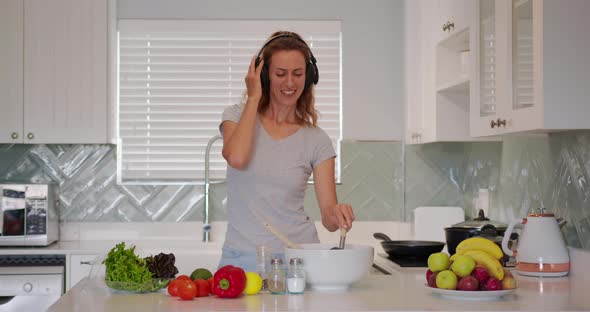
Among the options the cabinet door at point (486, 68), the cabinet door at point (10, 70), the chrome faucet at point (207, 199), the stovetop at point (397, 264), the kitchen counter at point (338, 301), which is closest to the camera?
the kitchen counter at point (338, 301)

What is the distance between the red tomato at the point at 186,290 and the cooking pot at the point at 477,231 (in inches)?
59.9

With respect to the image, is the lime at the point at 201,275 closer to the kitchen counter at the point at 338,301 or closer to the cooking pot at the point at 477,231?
the kitchen counter at the point at 338,301

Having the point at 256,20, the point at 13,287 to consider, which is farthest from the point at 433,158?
the point at 13,287

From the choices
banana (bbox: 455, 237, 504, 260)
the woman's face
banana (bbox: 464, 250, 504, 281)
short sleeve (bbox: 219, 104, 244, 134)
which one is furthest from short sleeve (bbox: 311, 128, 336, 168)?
banana (bbox: 464, 250, 504, 281)

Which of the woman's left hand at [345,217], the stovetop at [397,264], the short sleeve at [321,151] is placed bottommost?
the stovetop at [397,264]

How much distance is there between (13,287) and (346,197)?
1780 millimetres

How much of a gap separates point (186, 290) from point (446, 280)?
2.16ft

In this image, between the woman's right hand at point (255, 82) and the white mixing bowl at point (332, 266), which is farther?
the woman's right hand at point (255, 82)

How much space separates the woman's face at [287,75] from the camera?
2.82 meters

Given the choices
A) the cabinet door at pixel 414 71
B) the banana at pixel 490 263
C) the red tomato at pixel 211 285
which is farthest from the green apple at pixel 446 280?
the cabinet door at pixel 414 71

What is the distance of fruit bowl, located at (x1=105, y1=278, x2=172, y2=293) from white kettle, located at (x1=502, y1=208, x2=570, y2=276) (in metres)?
1.32

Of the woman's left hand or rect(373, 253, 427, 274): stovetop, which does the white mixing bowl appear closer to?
the woman's left hand

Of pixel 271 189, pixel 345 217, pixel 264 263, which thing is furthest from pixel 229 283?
pixel 271 189

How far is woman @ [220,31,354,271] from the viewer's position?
281 cm
